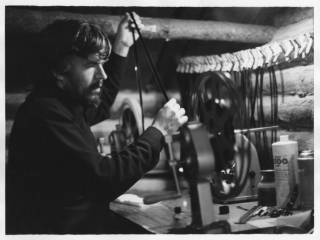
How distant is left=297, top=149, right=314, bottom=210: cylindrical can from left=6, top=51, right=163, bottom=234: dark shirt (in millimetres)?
733

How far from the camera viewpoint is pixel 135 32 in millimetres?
2123

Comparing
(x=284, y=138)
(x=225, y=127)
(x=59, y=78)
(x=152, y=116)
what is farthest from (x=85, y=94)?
(x=284, y=138)

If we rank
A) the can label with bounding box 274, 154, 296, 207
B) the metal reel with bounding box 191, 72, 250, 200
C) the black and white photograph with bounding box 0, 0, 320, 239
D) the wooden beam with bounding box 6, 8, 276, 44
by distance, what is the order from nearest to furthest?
the metal reel with bounding box 191, 72, 250, 200
the black and white photograph with bounding box 0, 0, 320, 239
the can label with bounding box 274, 154, 296, 207
the wooden beam with bounding box 6, 8, 276, 44

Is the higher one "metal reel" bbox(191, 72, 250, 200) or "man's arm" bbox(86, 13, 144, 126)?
"man's arm" bbox(86, 13, 144, 126)

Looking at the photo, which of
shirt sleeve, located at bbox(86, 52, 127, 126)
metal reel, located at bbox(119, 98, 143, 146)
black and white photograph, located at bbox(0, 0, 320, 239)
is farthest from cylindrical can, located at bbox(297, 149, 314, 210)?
shirt sleeve, located at bbox(86, 52, 127, 126)

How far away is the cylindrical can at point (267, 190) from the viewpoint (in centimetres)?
202

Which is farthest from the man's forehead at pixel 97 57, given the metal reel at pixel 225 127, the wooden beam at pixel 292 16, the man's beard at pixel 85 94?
the wooden beam at pixel 292 16

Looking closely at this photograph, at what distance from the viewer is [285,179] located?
1983mm

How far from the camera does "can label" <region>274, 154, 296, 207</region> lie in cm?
198

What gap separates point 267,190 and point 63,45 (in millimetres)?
1291

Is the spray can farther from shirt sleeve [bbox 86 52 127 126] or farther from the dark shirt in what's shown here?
shirt sleeve [bbox 86 52 127 126]

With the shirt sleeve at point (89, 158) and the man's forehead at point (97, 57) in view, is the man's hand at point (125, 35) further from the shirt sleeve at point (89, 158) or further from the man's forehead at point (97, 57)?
the shirt sleeve at point (89, 158)

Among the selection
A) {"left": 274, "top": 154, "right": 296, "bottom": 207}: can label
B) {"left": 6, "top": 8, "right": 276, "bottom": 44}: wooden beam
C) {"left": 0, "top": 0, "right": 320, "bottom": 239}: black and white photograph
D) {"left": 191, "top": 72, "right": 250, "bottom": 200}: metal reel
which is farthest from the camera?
{"left": 6, "top": 8, "right": 276, "bottom": 44}: wooden beam

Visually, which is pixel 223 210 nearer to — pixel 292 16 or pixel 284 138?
pixel 284 138
